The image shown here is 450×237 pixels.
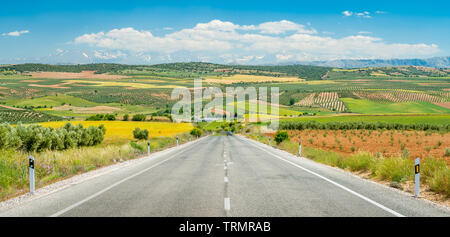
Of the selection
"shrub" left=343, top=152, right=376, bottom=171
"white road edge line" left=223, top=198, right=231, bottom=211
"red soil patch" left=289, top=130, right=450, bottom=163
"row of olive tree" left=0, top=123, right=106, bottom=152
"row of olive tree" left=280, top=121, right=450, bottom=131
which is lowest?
"row of olive tree" left=280, top=121, right=450, bottom=131

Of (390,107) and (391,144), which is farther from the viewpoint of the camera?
(390,107)

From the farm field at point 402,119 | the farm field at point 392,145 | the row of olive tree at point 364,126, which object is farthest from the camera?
the farm field at point 402,119

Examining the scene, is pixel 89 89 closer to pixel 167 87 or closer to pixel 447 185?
pixel 167 87

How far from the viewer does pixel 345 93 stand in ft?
471

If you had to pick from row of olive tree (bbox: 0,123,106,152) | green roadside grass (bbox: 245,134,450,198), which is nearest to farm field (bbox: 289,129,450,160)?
green roadside grass (bbox: 245,134,450,198)

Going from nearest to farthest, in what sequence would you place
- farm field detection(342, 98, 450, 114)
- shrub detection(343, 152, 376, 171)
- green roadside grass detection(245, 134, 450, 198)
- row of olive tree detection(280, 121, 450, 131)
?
1. green roadside grass detection(245, 134, 450, 198)
2. shrub detection(343, 152, 376, 171)
3. row of olive tree detection(280, 121, 450, 131)
4. farm field detection(342, 98, 450, 114)

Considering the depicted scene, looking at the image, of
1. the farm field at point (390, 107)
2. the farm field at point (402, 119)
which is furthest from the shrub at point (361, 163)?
the farm field at point (390, 107)

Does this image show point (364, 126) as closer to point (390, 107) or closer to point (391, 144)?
point (391, 144)

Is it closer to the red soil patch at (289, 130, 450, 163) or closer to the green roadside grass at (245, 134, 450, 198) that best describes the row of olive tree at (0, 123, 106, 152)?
the green roadside grass at (245, 134, 450, 198)

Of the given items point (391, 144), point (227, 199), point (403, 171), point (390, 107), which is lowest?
point (390, 107)

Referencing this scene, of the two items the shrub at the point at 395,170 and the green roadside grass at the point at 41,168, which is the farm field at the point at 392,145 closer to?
the shrub at the point at 395,170

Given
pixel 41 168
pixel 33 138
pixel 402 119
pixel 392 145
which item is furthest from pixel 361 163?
pixel 402 119

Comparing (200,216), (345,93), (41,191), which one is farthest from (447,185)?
(345,93)
